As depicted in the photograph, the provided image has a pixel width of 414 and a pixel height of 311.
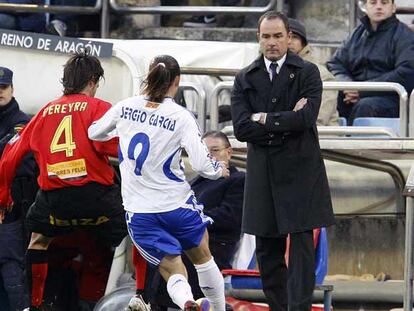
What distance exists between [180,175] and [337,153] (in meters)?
2.56

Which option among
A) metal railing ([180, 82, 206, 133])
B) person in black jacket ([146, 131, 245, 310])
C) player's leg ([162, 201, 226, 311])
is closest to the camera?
player's leg ([162, 201, 226, 311])

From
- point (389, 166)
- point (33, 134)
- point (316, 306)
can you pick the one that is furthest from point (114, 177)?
point (389, 166)

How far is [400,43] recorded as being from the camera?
1352 cm

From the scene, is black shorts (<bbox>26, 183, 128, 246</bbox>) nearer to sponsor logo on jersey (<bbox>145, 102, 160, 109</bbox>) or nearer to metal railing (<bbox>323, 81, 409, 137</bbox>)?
sponsor logo on jersey (<bbox>145, 102, 160, 109</bbox>)

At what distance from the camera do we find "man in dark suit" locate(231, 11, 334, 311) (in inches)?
406

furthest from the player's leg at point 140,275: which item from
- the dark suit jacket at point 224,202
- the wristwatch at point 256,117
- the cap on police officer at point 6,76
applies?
the cap on police officer at point 6,76

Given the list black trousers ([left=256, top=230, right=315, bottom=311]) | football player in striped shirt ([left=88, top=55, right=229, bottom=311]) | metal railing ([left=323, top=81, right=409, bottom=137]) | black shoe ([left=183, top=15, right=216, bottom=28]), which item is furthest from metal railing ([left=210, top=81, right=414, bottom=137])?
black shoe ([left=183, top=15, right=216, bottom=28])

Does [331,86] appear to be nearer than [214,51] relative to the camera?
Yes

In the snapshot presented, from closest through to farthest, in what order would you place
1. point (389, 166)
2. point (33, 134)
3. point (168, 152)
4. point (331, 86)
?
point (168, 152) → point (33, 134) → point (331, 86) → point (389, 166)

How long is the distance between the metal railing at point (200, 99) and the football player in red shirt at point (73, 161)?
5.05ft

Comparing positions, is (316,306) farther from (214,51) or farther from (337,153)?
(214,51)

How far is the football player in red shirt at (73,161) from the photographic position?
1114 cm

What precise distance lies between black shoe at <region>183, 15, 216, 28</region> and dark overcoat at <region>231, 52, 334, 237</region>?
562cm

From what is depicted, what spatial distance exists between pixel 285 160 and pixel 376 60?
3471 mm
